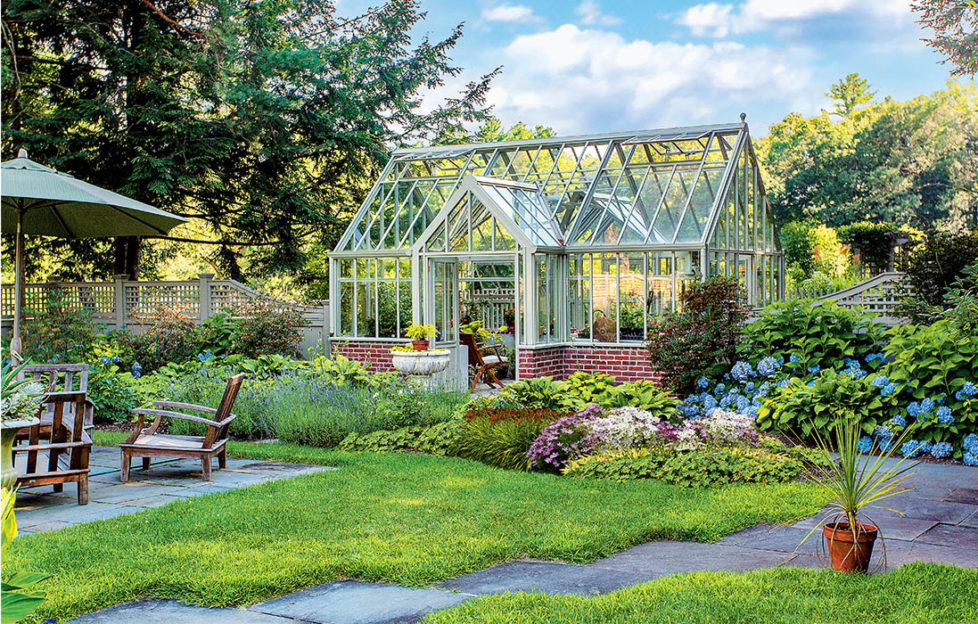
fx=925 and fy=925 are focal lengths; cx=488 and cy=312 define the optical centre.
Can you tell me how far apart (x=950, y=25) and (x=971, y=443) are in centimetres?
2364

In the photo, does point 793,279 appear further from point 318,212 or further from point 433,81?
point 318,212

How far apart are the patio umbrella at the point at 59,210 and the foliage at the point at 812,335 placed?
7186 mm

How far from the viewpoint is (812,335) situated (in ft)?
32.6

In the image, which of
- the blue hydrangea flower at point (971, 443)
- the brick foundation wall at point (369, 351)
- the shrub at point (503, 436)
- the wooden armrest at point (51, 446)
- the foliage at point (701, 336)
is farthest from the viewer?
the brick foundation wall at point (369, 351)

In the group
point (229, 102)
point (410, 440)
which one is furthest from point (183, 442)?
point (229, 102)

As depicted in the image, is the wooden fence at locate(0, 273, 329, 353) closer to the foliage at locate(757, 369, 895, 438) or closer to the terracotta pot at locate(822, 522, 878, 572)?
the foliage at locate(757, 369, 895, 438)

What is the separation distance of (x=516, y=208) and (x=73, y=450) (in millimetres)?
9137

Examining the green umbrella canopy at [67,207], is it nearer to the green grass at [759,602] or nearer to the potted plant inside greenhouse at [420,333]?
the potted plant inside greenhouse at [420,333]

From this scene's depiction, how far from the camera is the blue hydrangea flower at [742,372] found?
9961 mm

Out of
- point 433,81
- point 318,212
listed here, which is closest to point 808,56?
point 433,81

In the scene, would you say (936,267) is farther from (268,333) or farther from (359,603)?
(268,333)

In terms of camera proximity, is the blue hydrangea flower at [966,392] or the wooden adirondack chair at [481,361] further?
the wooden adirondack chair at [481,361]

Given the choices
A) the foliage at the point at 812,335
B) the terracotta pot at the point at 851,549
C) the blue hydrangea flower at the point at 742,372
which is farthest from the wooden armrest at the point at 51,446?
the foliage at the point at 812,335

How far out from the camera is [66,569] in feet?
15.6
